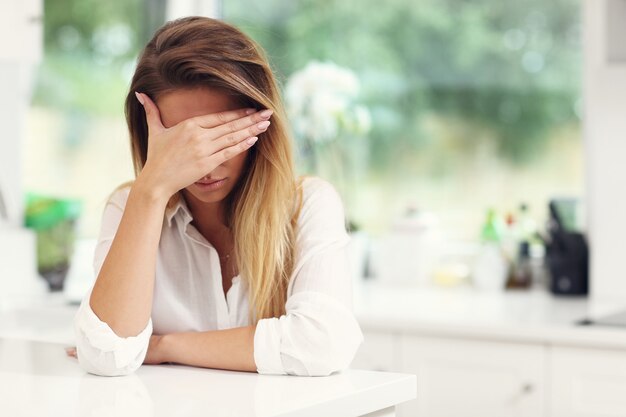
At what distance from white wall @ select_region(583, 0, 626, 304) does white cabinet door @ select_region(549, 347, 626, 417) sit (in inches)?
24.4

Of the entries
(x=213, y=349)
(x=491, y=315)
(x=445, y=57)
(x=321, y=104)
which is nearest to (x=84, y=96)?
(x=321, y=104)

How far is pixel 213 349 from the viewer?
66.0 inches

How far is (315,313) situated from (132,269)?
0.31 meters

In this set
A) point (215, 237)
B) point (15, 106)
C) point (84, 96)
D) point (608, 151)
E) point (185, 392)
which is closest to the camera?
point (185, 392)

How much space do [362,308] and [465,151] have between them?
1.00m

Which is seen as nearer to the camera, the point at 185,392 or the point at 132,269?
the point at 185,392

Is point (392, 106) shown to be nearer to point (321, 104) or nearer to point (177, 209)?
point (321, 104)

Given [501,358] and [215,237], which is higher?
[215,237]

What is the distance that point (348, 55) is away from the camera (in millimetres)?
3898

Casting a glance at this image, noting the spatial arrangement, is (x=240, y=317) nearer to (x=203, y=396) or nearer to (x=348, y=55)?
(x=203, y=396)

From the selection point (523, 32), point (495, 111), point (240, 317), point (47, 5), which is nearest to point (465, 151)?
point (495, 111)

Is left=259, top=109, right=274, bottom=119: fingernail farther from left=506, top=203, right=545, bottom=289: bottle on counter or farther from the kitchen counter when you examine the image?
left=506, top=203, right=545, bottom=289: bottle on counter

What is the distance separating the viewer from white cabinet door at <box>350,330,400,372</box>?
2.84 meters

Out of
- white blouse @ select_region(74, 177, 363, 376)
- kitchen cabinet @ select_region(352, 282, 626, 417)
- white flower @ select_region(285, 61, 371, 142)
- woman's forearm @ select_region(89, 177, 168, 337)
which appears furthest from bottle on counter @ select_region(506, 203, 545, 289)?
woman's forearm @ select_region(89, 177, 168, 337)
